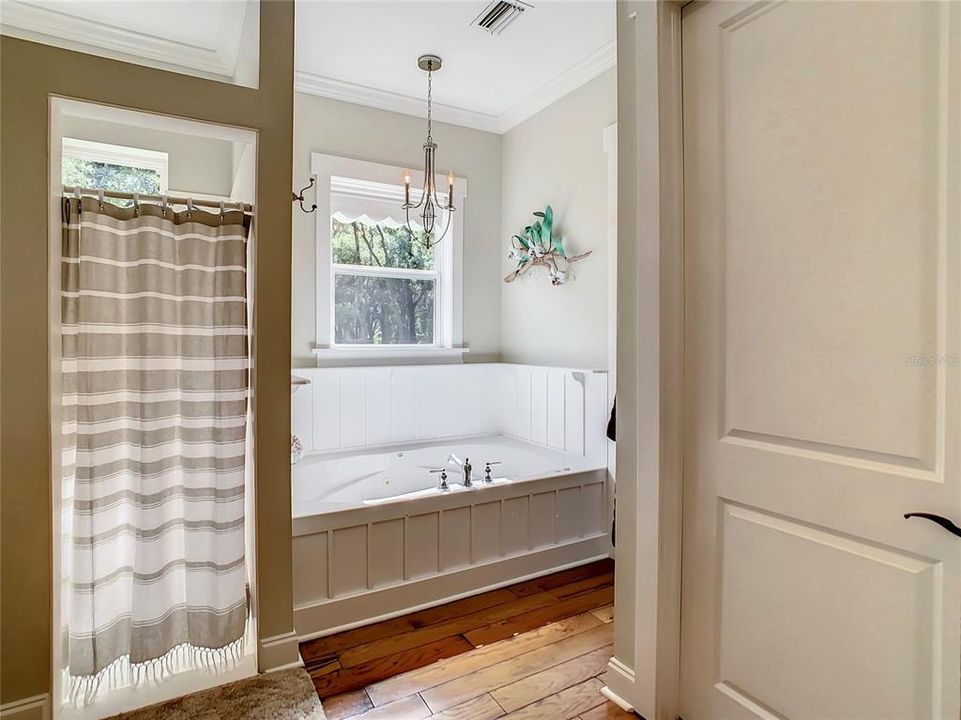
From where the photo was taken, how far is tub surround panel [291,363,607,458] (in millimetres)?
3230

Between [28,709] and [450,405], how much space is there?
8.61 feet

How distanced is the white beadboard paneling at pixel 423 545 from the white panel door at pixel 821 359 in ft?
3.78

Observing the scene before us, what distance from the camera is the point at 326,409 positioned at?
3.42 metres

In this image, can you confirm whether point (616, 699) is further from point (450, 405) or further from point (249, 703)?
point (450, 405)

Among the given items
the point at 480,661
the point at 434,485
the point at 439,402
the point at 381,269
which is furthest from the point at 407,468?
the point at 480,661

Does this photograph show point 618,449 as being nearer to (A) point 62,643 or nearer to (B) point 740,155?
(B) point 740,155

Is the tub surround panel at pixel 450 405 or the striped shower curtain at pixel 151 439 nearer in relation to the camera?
the striped shower curtain at pixel 151 439

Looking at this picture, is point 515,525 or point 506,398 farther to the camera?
point 506,398

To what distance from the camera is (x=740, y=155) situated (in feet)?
4.87

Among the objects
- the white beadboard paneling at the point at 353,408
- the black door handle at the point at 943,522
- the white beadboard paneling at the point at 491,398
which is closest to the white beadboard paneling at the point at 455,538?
the white beadboard paneling at the point at 353,408

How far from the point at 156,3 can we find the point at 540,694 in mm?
3503

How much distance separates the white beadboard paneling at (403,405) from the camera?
12.0 feet

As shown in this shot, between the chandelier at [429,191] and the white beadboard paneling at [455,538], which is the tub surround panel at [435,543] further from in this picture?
the chandelier at [429,191]

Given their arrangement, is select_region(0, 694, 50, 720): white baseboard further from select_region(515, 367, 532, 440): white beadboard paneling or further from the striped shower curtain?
select_region(515, 367, 532, 440): white beadboard paneling
